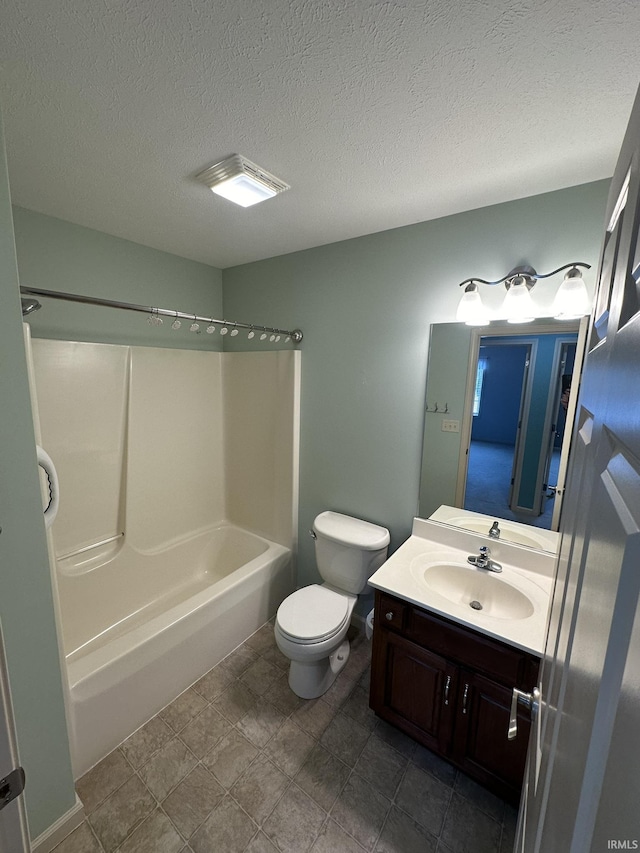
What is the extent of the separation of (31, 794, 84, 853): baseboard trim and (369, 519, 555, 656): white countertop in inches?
54.2

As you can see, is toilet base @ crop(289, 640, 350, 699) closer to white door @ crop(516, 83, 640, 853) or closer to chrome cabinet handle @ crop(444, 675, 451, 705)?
chrome cabinet handle @ crop(444, 675, 451, 705)

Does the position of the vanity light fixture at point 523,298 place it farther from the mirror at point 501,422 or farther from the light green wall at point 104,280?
the light green wall at point 104,280

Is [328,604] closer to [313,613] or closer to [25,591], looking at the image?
[313,613]

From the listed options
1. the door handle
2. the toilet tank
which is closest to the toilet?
the toilet tank

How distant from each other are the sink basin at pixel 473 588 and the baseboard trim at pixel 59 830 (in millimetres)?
1562

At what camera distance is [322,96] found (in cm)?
100

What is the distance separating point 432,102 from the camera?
3.32 feet

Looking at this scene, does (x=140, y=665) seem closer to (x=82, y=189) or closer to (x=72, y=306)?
(x=72, y=306)

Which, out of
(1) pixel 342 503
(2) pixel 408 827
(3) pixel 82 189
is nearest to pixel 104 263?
(3) pixel 82 189

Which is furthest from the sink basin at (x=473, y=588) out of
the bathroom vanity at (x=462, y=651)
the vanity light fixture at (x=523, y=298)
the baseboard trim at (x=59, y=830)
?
the baseboard trim at (x=59, y=830)

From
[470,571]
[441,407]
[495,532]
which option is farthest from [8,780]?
[441,407]

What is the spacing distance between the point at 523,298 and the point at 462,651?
1.51 m

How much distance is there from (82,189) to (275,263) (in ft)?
3.72

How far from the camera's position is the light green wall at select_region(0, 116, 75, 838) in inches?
38.6
